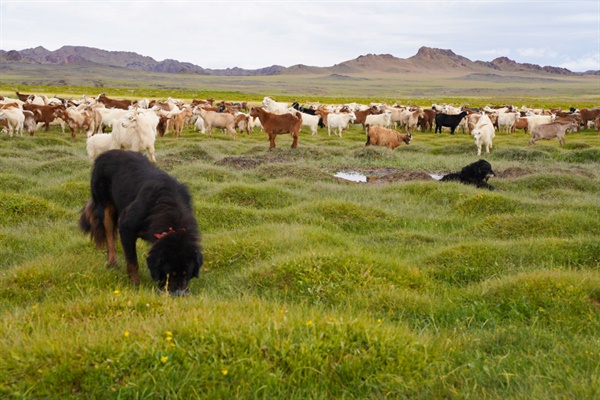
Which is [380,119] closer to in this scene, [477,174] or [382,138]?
[382,138]

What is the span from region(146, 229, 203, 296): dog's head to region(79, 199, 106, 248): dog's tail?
192cm

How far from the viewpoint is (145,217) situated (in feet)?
17.7

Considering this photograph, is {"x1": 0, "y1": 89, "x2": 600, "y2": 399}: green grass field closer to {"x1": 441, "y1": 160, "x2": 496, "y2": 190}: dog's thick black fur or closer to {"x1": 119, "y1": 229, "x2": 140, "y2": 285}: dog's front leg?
{"x1": 119, "y1": 229, "x2": 140, "y2": 285}: dog's front leg

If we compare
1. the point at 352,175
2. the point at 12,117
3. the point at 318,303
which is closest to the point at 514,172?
the point at 352,175

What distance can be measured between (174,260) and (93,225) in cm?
228

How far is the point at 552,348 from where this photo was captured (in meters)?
4.20

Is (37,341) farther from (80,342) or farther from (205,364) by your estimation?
(205,364)

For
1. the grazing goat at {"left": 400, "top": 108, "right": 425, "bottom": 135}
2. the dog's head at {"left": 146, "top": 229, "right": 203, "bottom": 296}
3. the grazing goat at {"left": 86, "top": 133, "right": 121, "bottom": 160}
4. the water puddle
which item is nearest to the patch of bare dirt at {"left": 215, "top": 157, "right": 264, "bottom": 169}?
the water puddle

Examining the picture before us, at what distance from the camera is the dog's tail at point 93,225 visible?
21.7ft

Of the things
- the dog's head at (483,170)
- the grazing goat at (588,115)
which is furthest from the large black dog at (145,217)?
the grazing goat at (588,115)

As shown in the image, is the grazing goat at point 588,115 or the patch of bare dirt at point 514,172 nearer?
the patch of bare dirt at point 514,172

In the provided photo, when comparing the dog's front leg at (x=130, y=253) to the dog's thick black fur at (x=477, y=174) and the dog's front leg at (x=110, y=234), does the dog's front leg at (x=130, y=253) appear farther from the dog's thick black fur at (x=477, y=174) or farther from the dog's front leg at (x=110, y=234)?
the dog's thick black fur at (x=477, y=174)

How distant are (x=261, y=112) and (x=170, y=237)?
18396 mm

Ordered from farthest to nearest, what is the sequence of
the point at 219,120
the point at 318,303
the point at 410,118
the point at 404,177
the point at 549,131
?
the point at 410,118 → the point at 219,120 → the point at 549,131 → the point at 404,177 → the point at 318,303
